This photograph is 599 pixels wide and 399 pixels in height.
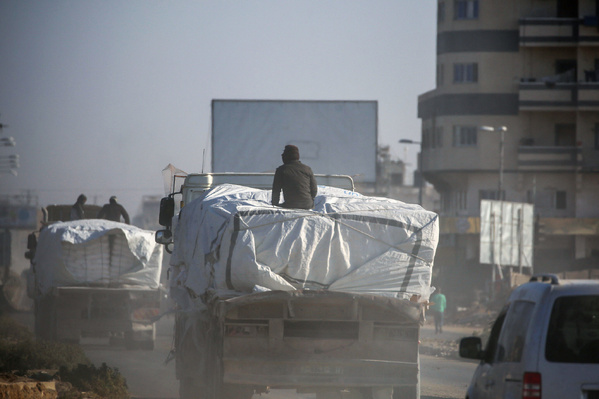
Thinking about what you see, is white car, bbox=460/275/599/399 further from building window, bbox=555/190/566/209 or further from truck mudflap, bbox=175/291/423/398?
building window, bbox=555/190/566/209

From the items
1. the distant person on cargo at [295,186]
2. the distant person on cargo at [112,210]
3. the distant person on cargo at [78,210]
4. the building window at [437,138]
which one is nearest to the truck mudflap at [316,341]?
the distant person on cargo at [295,186]

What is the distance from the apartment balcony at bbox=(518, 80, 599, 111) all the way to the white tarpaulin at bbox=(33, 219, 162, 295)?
4330 cm

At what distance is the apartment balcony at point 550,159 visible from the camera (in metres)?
59.2

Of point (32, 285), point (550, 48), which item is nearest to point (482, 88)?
point (550, 48)

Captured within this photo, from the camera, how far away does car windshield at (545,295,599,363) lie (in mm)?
5992

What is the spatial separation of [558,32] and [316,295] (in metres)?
53.2

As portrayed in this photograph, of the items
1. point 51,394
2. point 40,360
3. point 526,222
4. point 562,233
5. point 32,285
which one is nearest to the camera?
point 51,394

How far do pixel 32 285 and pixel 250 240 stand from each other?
15.1 meters

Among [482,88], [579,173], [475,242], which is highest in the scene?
[482,88]

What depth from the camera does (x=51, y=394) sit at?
39.9 feet

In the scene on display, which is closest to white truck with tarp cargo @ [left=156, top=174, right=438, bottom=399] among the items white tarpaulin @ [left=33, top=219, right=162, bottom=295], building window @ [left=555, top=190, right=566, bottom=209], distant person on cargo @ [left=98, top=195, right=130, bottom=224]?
white tarpaulin @ [left=33, top=219, right=162, bottom=295]

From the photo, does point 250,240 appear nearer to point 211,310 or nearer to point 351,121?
point 211,310

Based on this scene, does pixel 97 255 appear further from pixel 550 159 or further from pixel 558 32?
pixel 558 32

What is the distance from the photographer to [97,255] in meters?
19.3
